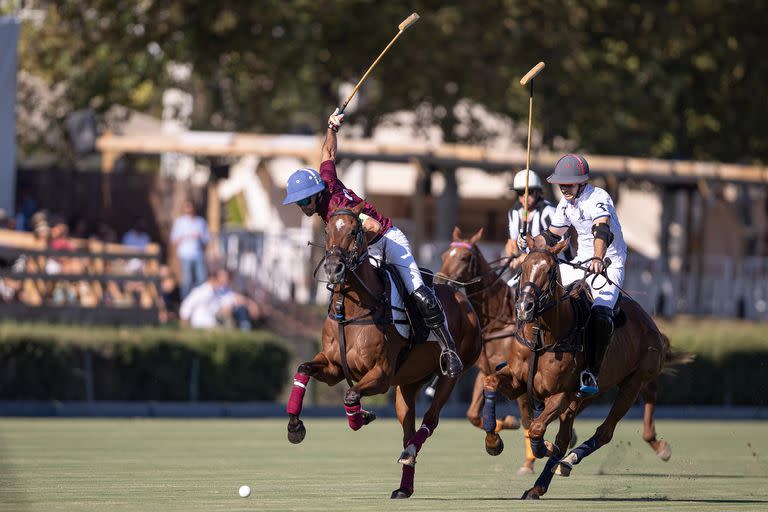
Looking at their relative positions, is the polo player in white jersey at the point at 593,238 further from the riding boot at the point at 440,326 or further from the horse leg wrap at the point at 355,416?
the horse leg wrap at the point at 355,416

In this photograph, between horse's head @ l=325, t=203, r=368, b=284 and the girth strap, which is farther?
the girth strap

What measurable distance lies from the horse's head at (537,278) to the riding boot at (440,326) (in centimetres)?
82

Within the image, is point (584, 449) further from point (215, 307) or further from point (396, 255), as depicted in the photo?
point (215, 307)

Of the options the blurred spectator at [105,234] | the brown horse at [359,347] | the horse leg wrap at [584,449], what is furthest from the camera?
the blurred spectator at [105,234]

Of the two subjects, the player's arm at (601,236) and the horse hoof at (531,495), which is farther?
the player's arm at (601,236)

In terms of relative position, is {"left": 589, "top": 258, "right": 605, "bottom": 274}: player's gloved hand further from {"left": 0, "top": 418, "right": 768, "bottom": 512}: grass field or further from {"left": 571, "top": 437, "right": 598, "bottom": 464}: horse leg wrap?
{"left": 0, "top": 418, "right": 768, "bottom": 512}: grass field

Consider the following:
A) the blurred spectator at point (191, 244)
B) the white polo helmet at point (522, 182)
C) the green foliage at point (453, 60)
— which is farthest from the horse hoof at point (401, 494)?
the green foliage at point (453, 60)

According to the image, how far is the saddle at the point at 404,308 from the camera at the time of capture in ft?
35.6

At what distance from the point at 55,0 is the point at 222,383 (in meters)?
11.0

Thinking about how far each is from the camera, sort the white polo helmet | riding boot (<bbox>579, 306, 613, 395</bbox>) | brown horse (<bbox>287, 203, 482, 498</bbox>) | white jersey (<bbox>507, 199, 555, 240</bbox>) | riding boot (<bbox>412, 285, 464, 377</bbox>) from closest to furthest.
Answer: brown horse (<bbox>287, 203, 482, 498</bbox>), riding boot (<bbox>412, 285, 464, 377</bbox>), riding boot (<bbox>579, 306, 613, 395</bbox>), white jersey (<bbox>507, 199, 555, 240</bbox>), the white polo helmet

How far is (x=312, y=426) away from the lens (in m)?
19.4

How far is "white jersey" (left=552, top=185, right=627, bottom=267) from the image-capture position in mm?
11367

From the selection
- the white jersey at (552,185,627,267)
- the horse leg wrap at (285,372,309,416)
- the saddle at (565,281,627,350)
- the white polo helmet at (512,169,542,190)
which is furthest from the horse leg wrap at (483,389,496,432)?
the white polo helmet at (512,169,542,190)

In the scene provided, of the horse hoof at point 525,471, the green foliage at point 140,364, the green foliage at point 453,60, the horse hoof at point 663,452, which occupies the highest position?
the green foliage at point 453,60
